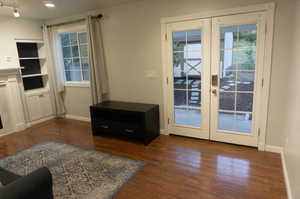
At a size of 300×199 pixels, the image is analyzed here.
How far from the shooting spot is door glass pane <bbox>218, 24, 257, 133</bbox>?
283cm

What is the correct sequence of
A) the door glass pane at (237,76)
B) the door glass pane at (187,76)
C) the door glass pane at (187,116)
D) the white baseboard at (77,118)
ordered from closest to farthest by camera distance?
the door glass pane at (237,76), the door glass pane at (187,76), the door glass pane at (187,116), the white baseboard at (77,118)

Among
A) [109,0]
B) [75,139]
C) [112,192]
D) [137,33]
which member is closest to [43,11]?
[109,0]

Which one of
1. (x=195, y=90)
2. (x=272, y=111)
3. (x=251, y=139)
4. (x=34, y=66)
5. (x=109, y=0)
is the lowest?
(x=251, y=139)

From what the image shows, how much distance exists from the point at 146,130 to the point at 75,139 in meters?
1.51

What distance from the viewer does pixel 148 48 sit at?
362cm

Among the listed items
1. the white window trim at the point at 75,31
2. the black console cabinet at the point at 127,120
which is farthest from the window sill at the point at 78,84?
the black console cabinet at the point at 127,120

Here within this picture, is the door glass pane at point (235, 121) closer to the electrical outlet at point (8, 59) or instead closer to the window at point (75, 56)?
the window at point (75, 56)

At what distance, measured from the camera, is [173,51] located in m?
3.39

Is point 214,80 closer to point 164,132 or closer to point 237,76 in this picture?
point 237,76

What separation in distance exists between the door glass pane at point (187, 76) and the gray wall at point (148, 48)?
0.32 metres

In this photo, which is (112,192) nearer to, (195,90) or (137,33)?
(195,90)

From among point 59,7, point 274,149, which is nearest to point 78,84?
point 59,7

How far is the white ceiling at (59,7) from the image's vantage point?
3.39 meters

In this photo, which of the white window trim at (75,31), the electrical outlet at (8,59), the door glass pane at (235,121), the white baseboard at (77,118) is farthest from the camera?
the white baseboard at (77,118)
